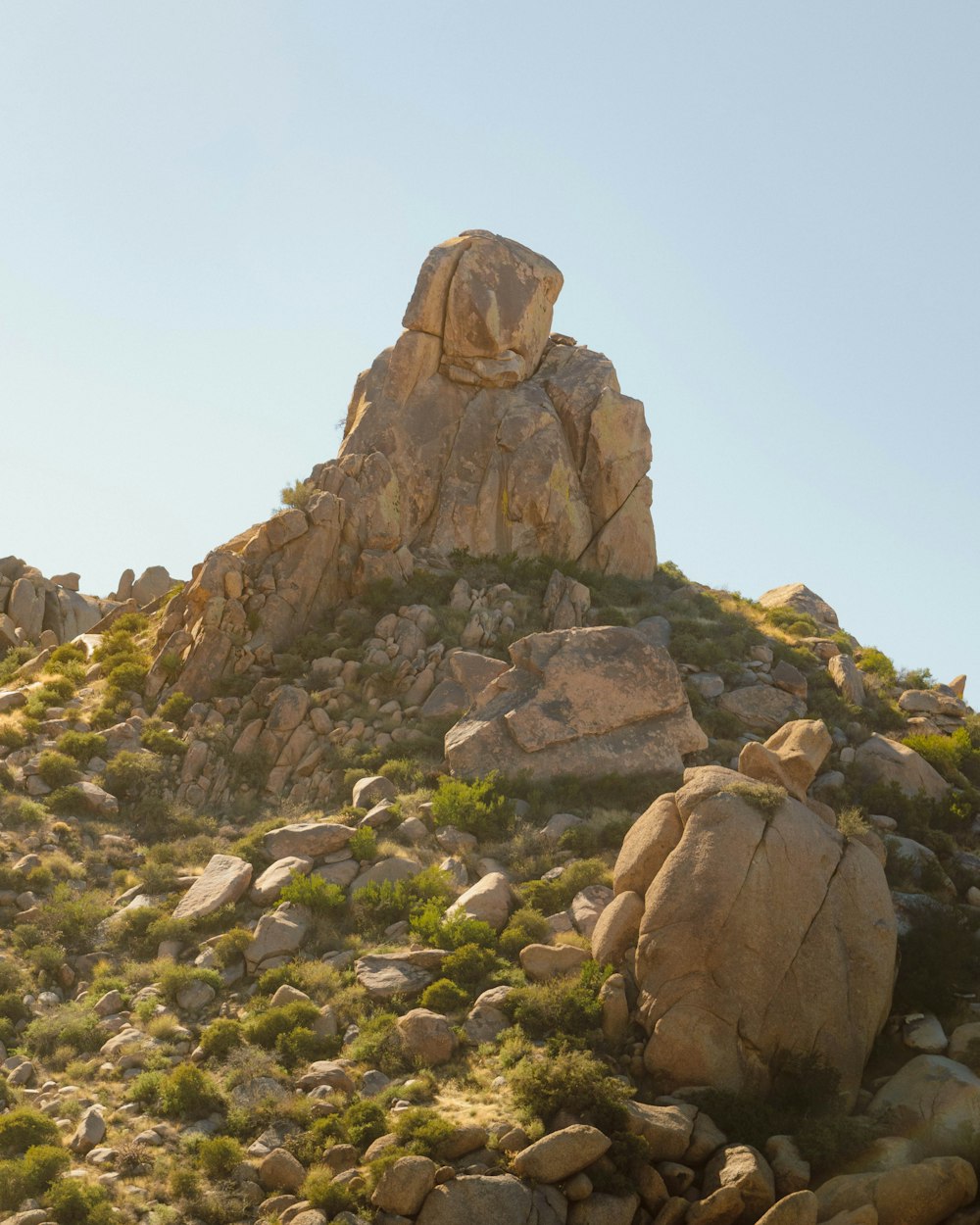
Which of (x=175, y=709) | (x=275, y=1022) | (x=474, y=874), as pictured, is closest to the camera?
(x=275, y=1022)

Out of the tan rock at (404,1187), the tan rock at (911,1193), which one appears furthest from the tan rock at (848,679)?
the tan rock at (404,1187)

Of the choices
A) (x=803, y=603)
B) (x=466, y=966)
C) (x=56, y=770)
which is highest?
(x=803, y=603)

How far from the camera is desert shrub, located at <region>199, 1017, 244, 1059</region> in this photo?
74.5 ft

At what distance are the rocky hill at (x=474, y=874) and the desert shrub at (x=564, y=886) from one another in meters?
0.10

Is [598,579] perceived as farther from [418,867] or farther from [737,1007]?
[737,1007]

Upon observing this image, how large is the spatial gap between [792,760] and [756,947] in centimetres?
489

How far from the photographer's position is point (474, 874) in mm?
28359

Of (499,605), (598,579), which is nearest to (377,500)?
(499,605)

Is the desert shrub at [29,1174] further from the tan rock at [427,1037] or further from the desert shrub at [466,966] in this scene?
the desert shrub at [466,966]

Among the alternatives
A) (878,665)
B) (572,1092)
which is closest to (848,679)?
(878,665)

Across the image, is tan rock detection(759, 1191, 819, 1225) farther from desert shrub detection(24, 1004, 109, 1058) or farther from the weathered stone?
desert shrub detection(24, 1004, 109, 1058)

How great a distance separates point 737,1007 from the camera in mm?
22094

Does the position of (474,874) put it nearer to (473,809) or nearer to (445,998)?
(473,809)

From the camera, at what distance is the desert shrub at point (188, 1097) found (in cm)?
2109
